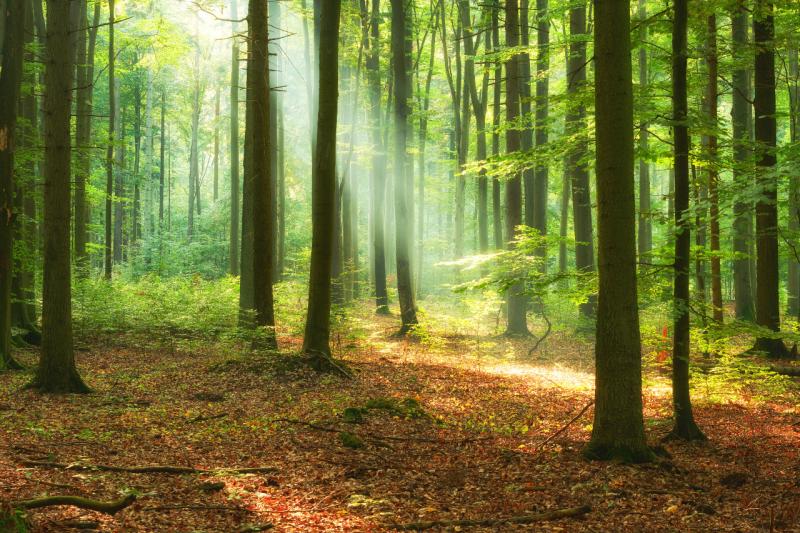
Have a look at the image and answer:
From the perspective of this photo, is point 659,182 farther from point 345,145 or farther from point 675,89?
point 675,89

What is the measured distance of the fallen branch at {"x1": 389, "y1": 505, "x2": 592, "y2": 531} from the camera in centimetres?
463

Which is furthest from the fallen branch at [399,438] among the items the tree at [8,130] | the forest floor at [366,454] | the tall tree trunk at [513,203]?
the tall tree trunk at [513,203]

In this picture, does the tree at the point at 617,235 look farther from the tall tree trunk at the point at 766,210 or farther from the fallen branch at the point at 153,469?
the tall tree trunk at the point at 766,210

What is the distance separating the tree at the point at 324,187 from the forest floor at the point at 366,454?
32.7 inches

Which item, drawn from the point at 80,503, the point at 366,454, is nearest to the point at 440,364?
the point at 366,454

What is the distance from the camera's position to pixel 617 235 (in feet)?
19.5

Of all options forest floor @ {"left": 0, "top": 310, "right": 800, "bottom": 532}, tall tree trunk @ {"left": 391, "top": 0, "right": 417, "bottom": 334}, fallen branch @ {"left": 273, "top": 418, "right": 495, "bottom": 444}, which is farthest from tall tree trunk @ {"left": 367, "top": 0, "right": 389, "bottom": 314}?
fallen branch @ {"left": 273, "top": 418, "right": 495, "bottom": 444}

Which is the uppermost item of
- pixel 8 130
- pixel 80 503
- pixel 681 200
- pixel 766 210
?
pixel 8 130

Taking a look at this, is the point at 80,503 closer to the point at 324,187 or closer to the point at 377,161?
the point at 324,187

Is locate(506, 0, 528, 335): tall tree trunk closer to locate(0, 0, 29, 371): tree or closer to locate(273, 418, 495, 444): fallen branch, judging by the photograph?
locate(273, 418, 495, 444): fallen branch

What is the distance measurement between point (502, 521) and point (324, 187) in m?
7.25

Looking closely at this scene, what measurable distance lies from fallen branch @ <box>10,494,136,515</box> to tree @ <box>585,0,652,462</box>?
14.8ft

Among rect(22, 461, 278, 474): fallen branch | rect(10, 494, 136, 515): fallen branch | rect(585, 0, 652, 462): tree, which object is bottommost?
rect(22, 461, 278, 474): fallen branch

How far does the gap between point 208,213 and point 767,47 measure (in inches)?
1292
